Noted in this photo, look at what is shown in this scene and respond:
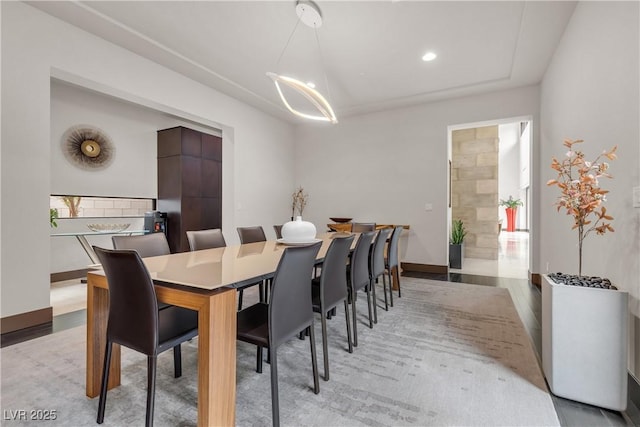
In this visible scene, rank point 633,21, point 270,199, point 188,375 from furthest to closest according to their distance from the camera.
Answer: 1. point 270,199
2. point 188,375
3. point 633,21

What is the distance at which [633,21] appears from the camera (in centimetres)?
167

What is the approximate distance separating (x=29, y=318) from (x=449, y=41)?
4.84m

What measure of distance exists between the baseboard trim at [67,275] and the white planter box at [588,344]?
5.36 metres

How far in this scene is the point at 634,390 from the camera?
1617mm

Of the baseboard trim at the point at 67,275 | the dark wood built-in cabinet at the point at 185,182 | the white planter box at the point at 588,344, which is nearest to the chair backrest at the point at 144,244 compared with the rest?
the white planter box at the point at 588,344

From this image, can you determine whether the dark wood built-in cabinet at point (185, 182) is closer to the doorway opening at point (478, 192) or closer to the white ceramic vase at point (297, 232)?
the white ceramic vase at point (297, 232)

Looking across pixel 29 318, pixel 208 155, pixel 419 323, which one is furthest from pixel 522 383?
pixel 208 155

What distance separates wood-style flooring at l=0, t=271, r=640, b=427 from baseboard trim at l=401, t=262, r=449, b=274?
153 millimetres

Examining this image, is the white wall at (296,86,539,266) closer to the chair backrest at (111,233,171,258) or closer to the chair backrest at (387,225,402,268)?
the chair backrest at (387,225,402,268)

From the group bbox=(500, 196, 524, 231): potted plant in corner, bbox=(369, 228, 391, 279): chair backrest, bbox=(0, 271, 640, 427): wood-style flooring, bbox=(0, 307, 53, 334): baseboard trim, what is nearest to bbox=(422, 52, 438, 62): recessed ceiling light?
bbox=(369, 228, 391, 279): chair backrest

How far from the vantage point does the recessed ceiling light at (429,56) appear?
3473mm

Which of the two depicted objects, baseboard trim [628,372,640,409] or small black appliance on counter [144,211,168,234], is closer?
baseboard trim [628,372,640,409]

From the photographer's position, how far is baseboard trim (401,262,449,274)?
4.89 metres

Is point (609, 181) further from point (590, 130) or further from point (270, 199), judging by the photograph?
point (270, 199)
